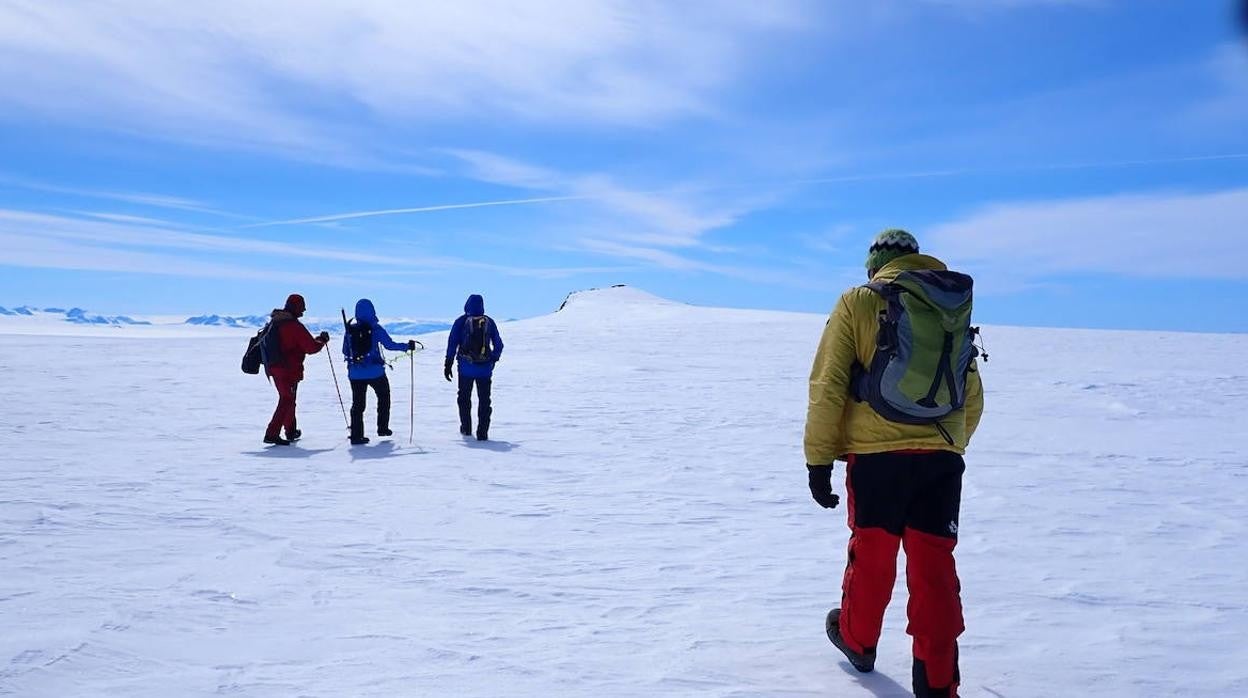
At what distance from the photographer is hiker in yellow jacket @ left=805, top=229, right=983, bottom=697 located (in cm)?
345

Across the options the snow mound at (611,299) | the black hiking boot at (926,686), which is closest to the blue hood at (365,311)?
the black hiking boot at (926,686)

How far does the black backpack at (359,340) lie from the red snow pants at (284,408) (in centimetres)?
83

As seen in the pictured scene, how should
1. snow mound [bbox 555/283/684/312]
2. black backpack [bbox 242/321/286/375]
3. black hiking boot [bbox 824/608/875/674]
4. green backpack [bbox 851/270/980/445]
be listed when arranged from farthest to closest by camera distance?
snow mound [bbox 555/283/684/312], black backpack [bbox 242/321/286/375], black hiking boot [bbox 824/608/875/674], green backpack [bbox 851/270/980/445]

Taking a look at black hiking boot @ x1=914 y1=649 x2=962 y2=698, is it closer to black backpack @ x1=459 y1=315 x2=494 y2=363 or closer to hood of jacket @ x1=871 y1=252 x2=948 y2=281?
hood of jacket @ x1=871 y1=252 x2=948 y2=281

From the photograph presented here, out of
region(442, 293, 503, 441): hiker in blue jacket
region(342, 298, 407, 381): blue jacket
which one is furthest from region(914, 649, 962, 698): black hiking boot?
region(342, 298, 407, 381): blue jacket

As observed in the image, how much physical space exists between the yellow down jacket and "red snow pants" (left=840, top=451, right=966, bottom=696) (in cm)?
7

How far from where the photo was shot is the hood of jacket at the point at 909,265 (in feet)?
11.9

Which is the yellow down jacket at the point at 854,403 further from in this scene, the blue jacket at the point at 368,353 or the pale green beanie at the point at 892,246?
the blue jacket at the point at 368,353

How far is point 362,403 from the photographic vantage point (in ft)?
36.7

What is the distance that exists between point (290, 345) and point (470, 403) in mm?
2568

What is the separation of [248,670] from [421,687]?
870 mm

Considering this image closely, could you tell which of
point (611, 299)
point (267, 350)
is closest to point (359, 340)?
point (267, 350)

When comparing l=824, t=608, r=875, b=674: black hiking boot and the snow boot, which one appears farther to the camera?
l=824, t=608, r=875, b=674: black hiking boot

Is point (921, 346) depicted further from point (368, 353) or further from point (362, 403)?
point (362, 403)
